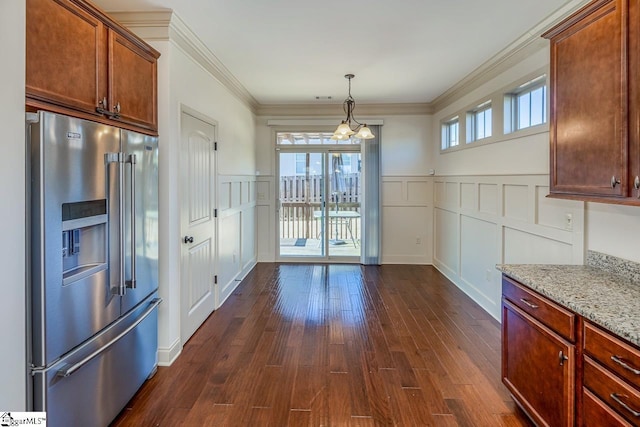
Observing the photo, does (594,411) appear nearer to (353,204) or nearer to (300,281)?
(300,281)

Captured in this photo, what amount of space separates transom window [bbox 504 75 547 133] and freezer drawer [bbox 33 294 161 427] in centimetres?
355

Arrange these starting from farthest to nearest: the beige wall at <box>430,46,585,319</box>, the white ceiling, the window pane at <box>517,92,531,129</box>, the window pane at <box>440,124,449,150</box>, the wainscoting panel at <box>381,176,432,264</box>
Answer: the wainscoting panel at <box>381,176,432,264</box> < the window pane at <box>440,124,449,150</box> < the window pane at <box>517,92,531,129</box> < the beige wall at <box>430,46,585,319</box> < the white ceiling

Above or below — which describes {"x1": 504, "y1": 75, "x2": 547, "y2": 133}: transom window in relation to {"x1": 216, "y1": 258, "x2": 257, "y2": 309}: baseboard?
above

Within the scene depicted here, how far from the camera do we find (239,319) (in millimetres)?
3799

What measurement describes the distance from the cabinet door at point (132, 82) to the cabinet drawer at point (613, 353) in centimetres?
276

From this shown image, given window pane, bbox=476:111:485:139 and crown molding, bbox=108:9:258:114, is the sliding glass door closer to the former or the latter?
window pane, bbox=476:111:485:139

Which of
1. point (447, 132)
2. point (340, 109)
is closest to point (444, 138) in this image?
point (447, 132)

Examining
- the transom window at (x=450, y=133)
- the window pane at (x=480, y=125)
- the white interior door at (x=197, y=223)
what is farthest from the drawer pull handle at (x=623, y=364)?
the transom window at (x=450, y=133)

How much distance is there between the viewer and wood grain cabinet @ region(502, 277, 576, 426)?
1722mm

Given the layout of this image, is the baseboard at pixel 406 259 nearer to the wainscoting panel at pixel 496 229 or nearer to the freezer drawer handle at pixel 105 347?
the wainscoting panel at pixel 496 229

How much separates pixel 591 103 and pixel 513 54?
1813 mm

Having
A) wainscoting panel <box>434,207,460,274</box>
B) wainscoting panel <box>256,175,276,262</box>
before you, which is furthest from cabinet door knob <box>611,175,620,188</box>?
wainscoting panel <box>256,175,276,262</box>

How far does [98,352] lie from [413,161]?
17.7 feet
